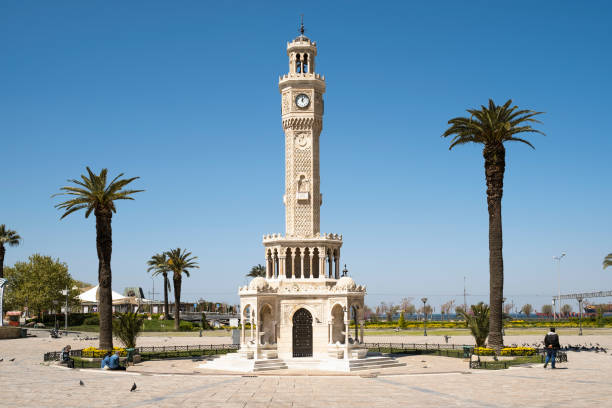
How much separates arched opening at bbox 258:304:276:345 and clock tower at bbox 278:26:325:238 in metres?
5.44

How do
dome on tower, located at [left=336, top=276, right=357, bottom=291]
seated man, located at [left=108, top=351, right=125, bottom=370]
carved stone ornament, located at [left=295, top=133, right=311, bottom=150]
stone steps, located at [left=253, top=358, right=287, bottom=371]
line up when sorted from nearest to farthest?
seated man, located at [left=108, top=351, right=125, bottom=370], stone steps, located at [left=253, top=358, right=287, bottom=371], dome on tower, located at [left=336, top=276, right=357, bottom=291], carved stone ornament, located at [left=295, top=133, right=311, bottom=150]

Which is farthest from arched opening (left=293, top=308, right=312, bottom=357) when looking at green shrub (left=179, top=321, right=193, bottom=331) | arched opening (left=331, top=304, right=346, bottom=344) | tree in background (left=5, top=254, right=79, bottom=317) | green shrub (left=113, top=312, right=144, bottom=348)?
tree in background (left=5, top=254, right=79, bottom=317)

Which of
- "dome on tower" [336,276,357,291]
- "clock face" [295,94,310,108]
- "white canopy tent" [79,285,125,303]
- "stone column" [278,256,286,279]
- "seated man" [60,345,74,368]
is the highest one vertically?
"clock face" [295,94,310,108]

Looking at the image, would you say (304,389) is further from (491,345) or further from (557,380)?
(491,345)

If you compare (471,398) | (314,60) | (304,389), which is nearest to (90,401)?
(304,389)

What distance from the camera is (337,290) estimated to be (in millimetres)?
40906

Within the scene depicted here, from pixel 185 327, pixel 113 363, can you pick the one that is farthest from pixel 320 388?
pixel 185 327

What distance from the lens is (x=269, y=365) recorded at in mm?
39438

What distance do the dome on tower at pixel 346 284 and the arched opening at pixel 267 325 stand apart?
4.82 m

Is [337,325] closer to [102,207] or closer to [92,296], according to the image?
[102,207]

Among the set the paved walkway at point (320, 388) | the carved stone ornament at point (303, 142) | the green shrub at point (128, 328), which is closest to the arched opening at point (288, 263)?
the carved stone ornament at point (303, 142)

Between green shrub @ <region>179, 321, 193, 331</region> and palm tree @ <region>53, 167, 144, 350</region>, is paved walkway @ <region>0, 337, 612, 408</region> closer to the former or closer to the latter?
palm tree @ <region>53, 167, 144, 350</region>

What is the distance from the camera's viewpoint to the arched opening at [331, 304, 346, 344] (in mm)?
41312

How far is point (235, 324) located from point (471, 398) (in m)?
61.6
